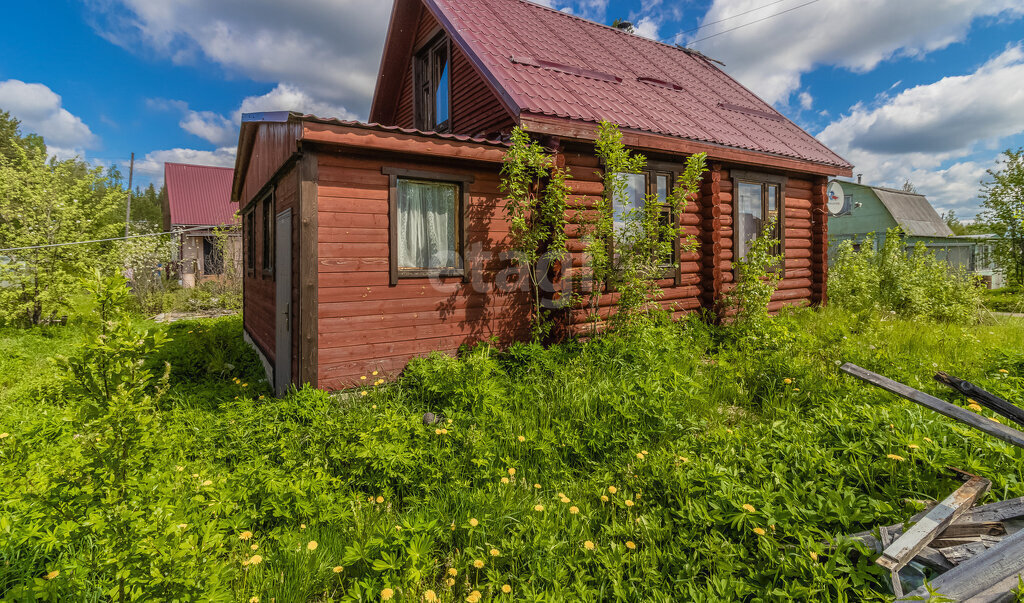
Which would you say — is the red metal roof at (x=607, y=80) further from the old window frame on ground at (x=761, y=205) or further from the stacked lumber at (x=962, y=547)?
the stacked lumber at (x=962, y=547)

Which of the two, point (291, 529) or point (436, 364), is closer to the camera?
point (291, 529)

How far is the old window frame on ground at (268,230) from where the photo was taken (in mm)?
7246

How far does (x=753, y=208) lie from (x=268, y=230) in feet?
29.8

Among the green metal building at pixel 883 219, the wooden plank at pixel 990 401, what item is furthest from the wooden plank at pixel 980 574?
the green metal building at pixel 883 219

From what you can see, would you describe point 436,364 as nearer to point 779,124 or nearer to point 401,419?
point 401,419

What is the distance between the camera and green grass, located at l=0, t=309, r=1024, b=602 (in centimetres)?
244

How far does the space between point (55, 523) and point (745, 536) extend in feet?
12.8

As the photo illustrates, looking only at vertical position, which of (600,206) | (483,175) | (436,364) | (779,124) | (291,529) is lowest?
(291,529)

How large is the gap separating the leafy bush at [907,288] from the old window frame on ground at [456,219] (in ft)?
28.2

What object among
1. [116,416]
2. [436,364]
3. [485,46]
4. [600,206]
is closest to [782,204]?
[600,206]

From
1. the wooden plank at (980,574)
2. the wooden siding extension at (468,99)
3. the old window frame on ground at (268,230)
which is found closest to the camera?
the wooden plank at (980,574)

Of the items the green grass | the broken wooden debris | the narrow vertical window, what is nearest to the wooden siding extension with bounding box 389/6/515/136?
the green grass

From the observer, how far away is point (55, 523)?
9.03ft

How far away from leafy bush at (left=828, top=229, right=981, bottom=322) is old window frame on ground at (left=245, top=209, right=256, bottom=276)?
1215cm
